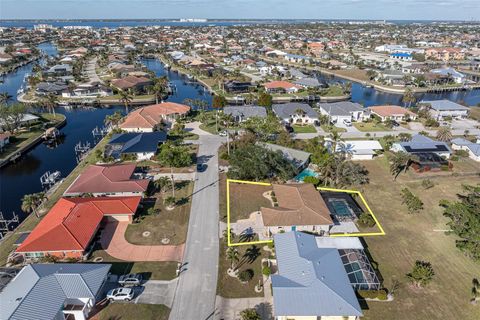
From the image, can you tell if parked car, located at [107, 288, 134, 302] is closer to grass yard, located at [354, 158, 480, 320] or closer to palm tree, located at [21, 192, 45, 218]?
palm tree, located at [21, 192, 45, 218]

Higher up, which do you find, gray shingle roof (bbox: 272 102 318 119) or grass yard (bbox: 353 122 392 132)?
gray shingle roof (bbox: 272 102 318 119)

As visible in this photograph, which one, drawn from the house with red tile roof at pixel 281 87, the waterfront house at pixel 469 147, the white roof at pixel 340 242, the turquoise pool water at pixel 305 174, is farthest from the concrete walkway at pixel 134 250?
the house with red tile roof at pixel 281 87

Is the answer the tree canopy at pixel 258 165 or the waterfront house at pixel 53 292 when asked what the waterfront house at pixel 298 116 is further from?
the waterfront house at pixel 53 292

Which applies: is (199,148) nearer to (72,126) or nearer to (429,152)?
(72,126)

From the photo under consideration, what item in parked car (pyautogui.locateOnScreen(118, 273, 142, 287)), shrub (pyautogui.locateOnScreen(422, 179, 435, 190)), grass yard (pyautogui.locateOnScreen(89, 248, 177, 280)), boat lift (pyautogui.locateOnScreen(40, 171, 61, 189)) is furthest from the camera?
boat lift (pyautogui.locateOnScreen(40, 171, 61, 189))

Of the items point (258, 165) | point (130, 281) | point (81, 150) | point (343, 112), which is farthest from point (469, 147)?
point (81, 150)

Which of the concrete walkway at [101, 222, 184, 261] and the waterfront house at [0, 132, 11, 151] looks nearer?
the concrete walkway at [101, 222, 184, 261]

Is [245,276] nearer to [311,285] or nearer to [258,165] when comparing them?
[311,285]

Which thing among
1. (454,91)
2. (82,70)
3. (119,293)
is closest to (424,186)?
(119,293)

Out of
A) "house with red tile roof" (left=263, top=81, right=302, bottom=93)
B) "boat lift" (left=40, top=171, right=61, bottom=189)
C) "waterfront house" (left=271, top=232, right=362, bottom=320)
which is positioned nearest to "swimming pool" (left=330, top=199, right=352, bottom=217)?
"waterfront house" (left=271, top=232, right=362, bottom=320)
